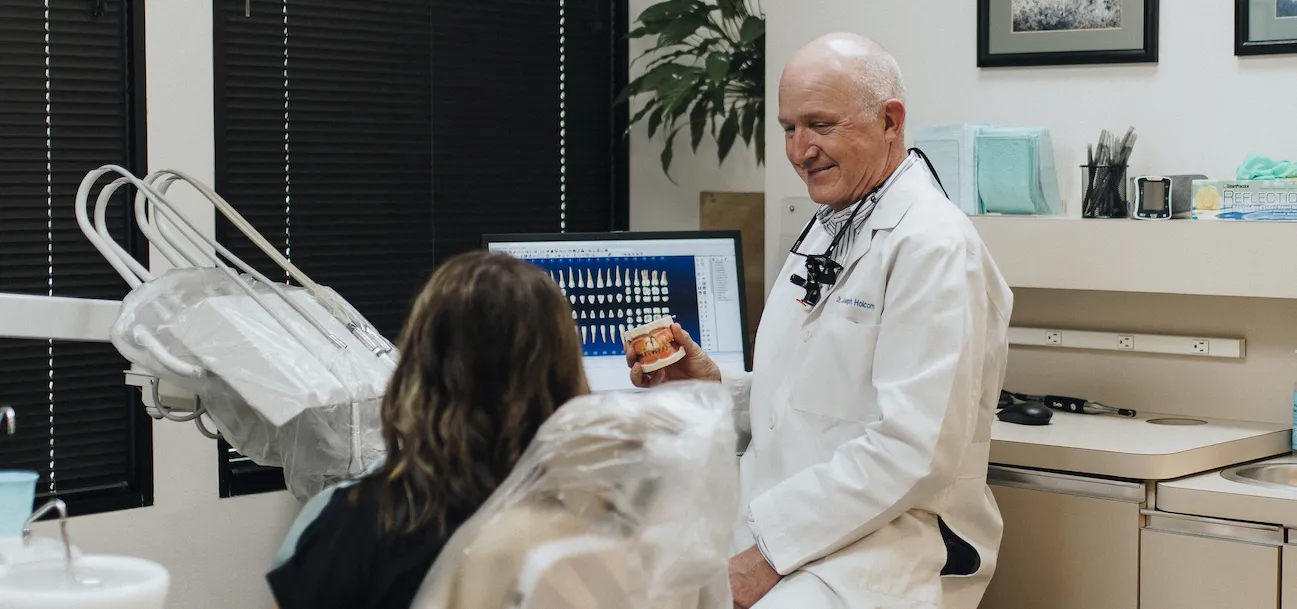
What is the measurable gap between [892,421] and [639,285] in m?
1.07

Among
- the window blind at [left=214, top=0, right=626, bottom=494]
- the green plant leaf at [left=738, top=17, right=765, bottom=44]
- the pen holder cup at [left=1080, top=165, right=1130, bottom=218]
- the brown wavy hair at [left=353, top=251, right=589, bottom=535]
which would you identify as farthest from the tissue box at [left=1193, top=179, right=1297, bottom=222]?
the window blind at [left=214, top=0, right=626, bottom=494]

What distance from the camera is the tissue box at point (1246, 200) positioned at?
2.40 metres

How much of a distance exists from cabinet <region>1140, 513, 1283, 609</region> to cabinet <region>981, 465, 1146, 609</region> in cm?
3

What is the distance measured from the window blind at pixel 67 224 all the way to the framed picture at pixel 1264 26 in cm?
238

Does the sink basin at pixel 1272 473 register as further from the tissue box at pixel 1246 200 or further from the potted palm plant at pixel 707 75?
the potted palm plant at pixel 707 75

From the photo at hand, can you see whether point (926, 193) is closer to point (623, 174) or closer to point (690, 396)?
point (690, 396)

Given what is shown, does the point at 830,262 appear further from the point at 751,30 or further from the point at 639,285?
the point at 751,30

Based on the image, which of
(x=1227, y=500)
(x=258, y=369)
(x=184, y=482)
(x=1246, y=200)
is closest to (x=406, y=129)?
(x=184, y=482)

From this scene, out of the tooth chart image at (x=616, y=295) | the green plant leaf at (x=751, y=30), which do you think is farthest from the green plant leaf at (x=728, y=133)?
the tooth chart image at (x=616, y=295)

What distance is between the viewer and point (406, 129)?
3.43m

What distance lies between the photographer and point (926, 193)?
6.79ft

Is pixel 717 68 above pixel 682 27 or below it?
below

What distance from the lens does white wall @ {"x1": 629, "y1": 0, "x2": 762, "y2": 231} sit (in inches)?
146

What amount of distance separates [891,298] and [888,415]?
0.60ft
